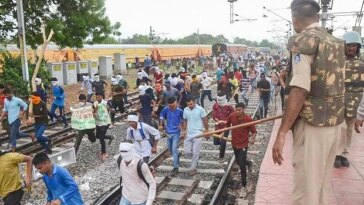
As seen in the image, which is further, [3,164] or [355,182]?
[355,182]

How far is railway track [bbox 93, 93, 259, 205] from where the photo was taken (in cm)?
651

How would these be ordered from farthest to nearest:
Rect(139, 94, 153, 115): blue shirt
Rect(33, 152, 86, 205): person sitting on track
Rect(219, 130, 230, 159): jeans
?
Rect(139, 94, 153, 115): blue shirt
Rect(219, 130, 230, 159): jeans
Rect(33, 152, 86, 205): person sitting on track

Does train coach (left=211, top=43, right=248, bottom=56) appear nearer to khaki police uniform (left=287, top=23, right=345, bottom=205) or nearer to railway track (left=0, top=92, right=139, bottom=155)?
railway track (left=0, top=92, right=139, bottom=155)

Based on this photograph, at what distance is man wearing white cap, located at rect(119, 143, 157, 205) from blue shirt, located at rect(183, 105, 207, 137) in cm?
334

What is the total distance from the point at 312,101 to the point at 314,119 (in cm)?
12

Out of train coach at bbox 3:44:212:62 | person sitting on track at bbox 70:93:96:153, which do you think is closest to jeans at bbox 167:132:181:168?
person sitting on track at bbox 70:93:96:153

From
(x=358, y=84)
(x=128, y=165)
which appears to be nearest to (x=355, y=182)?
(x=358, y=84)

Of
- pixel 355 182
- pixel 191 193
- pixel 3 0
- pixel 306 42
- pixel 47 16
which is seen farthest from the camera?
pixel 47 16

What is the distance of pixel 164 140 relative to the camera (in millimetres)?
11070

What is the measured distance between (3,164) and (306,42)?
435 centimetres

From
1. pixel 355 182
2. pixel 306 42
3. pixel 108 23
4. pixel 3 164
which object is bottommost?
pixel 355 182

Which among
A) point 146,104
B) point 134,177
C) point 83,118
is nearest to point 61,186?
point 134,177

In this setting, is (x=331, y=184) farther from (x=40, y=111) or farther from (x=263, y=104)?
(x=263, y=104)

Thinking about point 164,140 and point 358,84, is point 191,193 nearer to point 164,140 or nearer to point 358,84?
point 358,84
